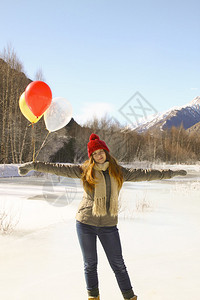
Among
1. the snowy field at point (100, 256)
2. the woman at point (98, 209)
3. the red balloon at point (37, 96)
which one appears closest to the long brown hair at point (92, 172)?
A: the woman at point (98, 209)

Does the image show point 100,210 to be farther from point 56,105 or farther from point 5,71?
point 5,71

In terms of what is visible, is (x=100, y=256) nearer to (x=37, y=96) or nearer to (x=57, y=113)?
(x=57, y=113)

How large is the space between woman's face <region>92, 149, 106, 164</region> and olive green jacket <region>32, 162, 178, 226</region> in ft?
0.34

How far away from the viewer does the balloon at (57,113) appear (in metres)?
4.82

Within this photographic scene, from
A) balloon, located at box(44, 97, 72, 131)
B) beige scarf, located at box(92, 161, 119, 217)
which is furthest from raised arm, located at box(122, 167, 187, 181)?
balloon, located at box(44, 97, 72, 131)

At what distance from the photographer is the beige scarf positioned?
2104 millimetres

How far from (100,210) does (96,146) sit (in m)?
0.53

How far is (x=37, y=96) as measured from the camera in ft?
15.0

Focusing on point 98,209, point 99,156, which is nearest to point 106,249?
point 98,209

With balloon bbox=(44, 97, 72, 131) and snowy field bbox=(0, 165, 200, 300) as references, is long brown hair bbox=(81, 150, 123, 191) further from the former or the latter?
balloon bbox=(44, 97, 72, 131)

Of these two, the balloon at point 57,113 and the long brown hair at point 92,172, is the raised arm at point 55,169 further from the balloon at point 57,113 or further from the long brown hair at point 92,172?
the balloon at point 57,113

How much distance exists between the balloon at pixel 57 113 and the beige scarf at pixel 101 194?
2.81 m

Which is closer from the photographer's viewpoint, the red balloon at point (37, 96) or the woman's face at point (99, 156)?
the woman's face at point (99, 156)

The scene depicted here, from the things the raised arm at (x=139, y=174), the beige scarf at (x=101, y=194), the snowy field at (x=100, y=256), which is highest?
the raised arm at (x=139, y=174)
